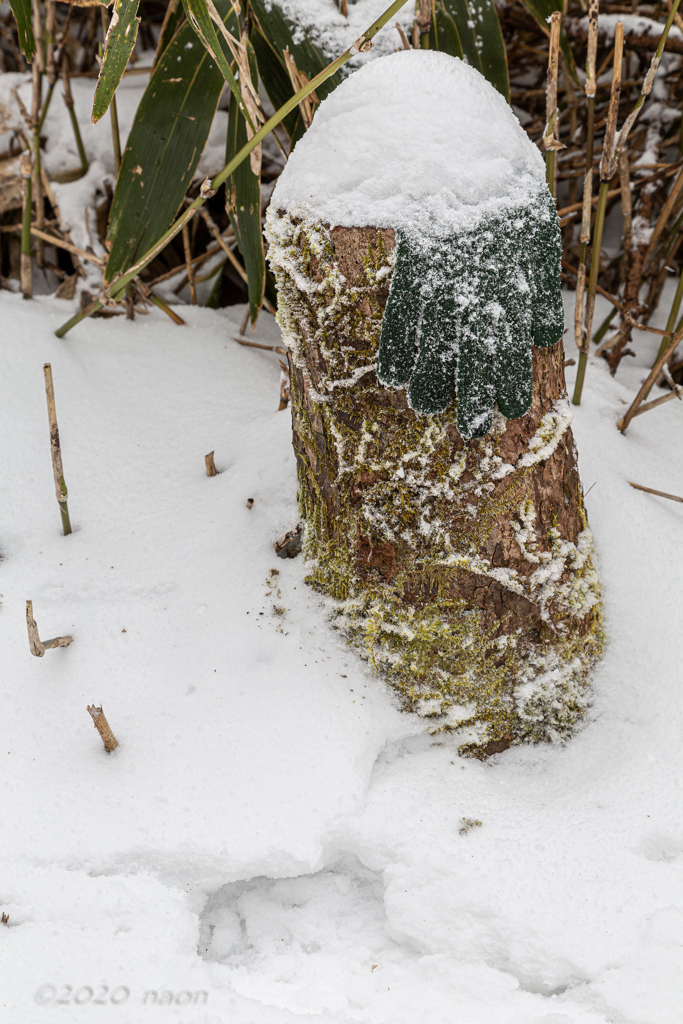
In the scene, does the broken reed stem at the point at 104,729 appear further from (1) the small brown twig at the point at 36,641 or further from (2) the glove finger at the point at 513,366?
(2) the glove finger at the point at 513,366

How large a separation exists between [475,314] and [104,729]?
0.49 m

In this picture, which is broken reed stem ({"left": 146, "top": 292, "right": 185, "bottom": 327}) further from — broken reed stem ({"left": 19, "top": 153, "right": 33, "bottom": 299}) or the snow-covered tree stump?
the snow-covered tree stump

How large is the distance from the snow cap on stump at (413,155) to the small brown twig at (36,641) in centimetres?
44

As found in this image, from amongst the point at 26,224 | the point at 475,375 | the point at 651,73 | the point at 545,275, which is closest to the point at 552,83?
the point at 651,73

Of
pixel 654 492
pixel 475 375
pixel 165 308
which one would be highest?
pixel 475 375

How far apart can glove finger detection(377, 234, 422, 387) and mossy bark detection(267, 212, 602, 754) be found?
0.02m

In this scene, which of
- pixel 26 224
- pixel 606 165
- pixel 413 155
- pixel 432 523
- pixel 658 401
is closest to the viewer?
pixel 413 155

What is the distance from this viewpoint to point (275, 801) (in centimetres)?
65

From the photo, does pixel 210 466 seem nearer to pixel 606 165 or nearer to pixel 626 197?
pixel 606 165

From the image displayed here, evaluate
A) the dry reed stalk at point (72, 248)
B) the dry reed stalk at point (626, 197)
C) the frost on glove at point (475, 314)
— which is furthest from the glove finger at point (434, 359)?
the dry reed stalk at point (72, 248)

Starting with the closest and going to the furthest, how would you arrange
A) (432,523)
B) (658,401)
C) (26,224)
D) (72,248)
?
(432,523) < (658,401) < (26,224) < (72,248)

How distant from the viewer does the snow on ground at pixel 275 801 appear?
1.85ft

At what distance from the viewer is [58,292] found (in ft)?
4.11

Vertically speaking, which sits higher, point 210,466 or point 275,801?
point 210,466
